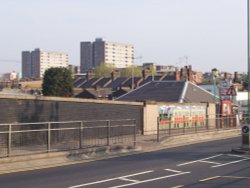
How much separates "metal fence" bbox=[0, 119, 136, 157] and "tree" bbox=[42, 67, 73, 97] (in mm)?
32158

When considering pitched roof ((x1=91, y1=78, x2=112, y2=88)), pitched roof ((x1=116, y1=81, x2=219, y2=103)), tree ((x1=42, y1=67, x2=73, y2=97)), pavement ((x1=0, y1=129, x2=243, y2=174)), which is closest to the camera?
pavement ((x1=0, y1=129, x2=243, y2=174))

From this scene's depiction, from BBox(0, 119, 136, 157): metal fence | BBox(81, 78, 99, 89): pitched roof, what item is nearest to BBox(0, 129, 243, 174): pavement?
BBox(0, 119, 136, 157): metal fence

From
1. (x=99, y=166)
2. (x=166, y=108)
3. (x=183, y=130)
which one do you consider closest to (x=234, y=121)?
(x=166, y=108)

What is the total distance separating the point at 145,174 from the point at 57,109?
1090 cm

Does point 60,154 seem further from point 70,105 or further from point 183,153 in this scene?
point 70,105

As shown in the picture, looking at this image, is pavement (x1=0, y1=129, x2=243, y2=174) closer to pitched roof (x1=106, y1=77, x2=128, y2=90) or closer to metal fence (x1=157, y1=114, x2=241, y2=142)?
metal fence (x1=157, y1=114, x2=241, y2=142)

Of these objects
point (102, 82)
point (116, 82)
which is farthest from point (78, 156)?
point (102, 82)

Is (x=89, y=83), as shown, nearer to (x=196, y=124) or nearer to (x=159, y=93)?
(x=159, y=93)

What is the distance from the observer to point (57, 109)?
945 inches

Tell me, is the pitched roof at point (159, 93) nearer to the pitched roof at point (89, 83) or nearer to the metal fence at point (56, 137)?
the metal fence at point (56, 137)

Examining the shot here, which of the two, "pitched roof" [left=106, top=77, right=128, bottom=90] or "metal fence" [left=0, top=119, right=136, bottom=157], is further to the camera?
"pitched roof" [left=106, top=77, right=128, bottom=90]

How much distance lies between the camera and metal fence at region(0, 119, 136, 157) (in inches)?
659

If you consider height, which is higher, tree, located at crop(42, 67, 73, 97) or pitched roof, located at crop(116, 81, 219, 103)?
tree, located at crop(42, 67, 73, 97)

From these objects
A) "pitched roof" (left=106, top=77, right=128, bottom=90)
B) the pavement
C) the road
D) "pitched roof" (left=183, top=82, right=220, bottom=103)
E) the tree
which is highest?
"pitched roof" (left=106, top=77, right=128, bottom=90)
